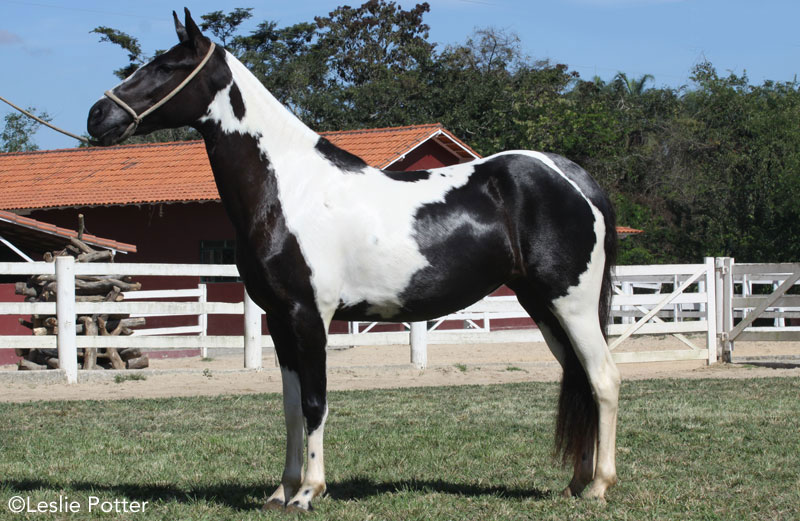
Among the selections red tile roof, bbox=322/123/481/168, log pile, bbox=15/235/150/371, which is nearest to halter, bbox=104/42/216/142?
log pile, bbox=15/235/150/371

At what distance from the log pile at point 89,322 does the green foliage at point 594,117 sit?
17.1 meters

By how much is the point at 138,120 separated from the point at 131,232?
1637 cm

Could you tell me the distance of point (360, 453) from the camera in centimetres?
593

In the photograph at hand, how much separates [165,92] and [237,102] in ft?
1.16

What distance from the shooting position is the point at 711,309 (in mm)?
13578

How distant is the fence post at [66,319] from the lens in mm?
11172

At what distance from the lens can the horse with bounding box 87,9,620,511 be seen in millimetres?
4344

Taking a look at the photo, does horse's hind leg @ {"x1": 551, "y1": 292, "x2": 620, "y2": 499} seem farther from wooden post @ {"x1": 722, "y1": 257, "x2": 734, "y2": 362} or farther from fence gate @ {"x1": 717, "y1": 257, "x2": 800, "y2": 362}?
wooden post @ {"x1": 722, "y1": 257, "x2": 734, "y2": 362}

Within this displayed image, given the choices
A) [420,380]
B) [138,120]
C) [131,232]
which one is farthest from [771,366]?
[131,232]

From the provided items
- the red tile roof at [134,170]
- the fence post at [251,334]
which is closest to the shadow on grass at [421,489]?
the fence post at [251,334]

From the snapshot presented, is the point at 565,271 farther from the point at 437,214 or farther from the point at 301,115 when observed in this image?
the point at 301,115

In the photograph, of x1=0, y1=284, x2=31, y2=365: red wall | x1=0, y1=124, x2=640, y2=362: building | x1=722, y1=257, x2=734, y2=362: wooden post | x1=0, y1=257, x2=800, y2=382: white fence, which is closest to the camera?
x1=0, y1=257, x2=800, y2=382: white fence

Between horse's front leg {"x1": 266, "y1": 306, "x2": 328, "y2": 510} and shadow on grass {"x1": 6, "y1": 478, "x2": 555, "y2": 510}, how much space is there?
26 centimetres

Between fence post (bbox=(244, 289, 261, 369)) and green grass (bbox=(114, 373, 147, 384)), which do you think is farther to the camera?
fence post (bbox=(244, 289, 261, 369))
